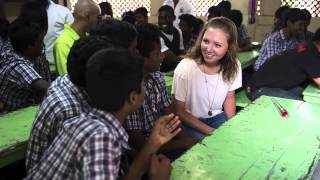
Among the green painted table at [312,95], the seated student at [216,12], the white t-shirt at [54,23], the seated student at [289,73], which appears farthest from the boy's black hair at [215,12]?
the green painted table at [312,95]

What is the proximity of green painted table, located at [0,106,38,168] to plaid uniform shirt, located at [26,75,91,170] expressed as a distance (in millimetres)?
324

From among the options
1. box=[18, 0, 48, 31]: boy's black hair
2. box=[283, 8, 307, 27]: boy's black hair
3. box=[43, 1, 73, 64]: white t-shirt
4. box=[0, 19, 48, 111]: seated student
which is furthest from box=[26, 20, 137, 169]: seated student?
box=[283, 8, 307, 27]: boy's black hair

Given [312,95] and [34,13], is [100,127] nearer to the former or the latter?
[312,95]

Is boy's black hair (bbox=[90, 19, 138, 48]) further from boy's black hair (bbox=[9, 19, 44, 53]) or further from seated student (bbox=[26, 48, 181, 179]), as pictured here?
boy's black hair (bbox=[9, 19, 44, 53])

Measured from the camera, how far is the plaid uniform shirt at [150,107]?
1968 millimetres

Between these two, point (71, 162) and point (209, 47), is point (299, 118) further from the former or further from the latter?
point (71, 162)

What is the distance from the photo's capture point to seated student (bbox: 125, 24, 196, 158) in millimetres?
1959

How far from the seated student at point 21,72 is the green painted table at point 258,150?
4.02ft

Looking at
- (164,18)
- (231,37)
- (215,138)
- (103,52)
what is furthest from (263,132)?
(164,18)

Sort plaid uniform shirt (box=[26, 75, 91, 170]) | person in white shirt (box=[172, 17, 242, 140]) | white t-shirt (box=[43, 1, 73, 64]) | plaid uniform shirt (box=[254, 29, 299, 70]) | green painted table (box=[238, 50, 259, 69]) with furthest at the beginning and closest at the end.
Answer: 1. green painted table (box=[238, 50, 259, 69])
2. plaid uniform shirt (box=[254, 29, 299, 70])
3. white t-shirt (box=[43, 1, 73, 64])
4. person in white shirt (box=[172, 17, 242, 140])
5. plaid uniform shirt (box=[26, 75, 91, 170])

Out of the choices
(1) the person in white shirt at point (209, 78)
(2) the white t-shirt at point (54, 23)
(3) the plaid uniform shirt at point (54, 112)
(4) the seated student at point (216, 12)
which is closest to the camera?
(3) the plaid uniform shirt at point (54, 112)

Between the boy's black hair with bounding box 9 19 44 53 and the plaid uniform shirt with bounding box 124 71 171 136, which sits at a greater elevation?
the boy's black hair with bounding box 9 19 44 53

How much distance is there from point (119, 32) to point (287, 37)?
3183 millimetres

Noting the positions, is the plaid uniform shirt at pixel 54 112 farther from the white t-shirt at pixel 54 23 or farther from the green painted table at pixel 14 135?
the white t-shirt at pixel 54 23
